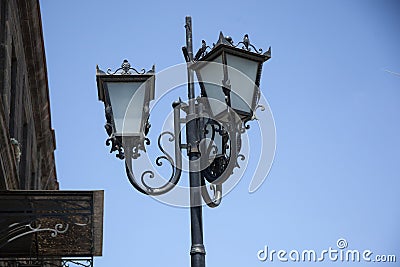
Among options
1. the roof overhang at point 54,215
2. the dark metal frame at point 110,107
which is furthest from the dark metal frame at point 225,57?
the roof overhang at point 54,215

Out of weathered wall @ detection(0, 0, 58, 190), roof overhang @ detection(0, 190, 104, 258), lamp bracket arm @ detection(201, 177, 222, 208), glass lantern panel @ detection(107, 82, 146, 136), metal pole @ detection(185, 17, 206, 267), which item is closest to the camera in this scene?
metal pole @ detection(185, 17, 206, 267)

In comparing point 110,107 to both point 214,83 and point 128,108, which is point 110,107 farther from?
point 214,83

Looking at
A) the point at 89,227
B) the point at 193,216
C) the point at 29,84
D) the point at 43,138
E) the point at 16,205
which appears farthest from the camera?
the point at 43,138

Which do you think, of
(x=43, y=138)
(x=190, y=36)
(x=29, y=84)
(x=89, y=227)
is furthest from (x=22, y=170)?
(x=190, y=36)

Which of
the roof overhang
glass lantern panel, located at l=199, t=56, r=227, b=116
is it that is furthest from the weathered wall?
glass lantern panel, located at l=199, t=56, r=227, b=116

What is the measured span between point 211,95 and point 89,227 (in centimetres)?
635

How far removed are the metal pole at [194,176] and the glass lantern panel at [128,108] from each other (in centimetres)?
51

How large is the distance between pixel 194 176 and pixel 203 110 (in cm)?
77

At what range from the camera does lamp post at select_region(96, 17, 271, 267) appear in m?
10.0

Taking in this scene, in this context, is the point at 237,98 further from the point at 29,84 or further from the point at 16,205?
the point at 29,84

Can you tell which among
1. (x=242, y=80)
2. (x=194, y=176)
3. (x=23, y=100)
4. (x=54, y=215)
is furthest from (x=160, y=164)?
(x=23, y=100)

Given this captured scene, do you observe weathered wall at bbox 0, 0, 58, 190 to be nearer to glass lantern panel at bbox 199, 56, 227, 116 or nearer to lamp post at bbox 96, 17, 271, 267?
lamp post at bbox 96, 17, 271, 267

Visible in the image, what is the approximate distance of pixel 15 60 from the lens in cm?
2198

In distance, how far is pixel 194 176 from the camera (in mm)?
9852
